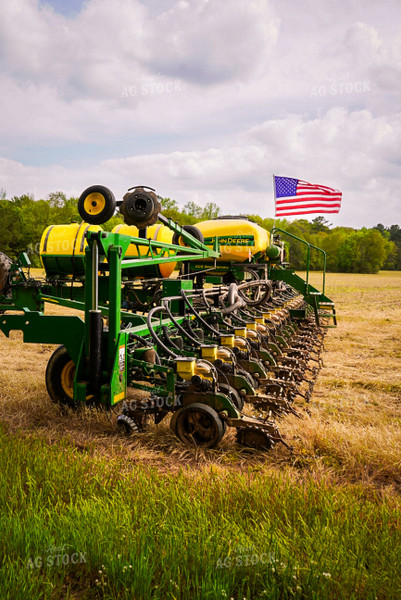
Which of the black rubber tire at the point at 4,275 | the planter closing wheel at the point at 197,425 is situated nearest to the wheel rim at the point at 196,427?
the planter closing wheel at the point at 197,425

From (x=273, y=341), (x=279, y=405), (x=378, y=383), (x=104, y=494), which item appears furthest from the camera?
(x=273, y=341)

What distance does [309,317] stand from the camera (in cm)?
991

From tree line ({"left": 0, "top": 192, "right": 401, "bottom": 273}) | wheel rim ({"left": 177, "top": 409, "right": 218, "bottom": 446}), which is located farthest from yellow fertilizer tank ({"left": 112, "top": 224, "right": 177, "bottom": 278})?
tree line ({"left": 0, "top": 192, "right": 401, "bottom": 273})

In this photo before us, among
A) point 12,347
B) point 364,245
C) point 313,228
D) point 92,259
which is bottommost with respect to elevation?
point 12,347

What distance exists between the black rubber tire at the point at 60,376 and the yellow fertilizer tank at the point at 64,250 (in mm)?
5899

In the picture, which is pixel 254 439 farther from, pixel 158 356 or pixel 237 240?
pixel 237 240

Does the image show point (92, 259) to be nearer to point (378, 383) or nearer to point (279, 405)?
point (279, 405)

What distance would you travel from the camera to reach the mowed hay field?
6.33 ft

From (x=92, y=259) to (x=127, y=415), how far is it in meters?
1.39

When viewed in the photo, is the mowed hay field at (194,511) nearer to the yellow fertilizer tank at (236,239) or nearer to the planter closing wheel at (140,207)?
the planter closing wheel at (140,207)

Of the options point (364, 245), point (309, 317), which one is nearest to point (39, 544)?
point (309, 317)

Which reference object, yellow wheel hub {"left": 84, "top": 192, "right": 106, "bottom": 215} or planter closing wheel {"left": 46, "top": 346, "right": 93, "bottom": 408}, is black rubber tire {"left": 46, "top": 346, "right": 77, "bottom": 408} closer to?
planter closing wheel {"left": 46, "top": 346, "right": 93, "bottom": 408}

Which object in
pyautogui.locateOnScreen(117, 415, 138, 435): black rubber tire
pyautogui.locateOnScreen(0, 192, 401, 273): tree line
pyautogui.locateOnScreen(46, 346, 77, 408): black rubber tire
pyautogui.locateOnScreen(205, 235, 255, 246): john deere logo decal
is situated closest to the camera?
pyautogui.locateOnScreen(117, 415, 138, 435): black rubber tire

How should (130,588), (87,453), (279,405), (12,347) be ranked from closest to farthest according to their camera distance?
(130,588), (87,453), (279,405), (12,347)
